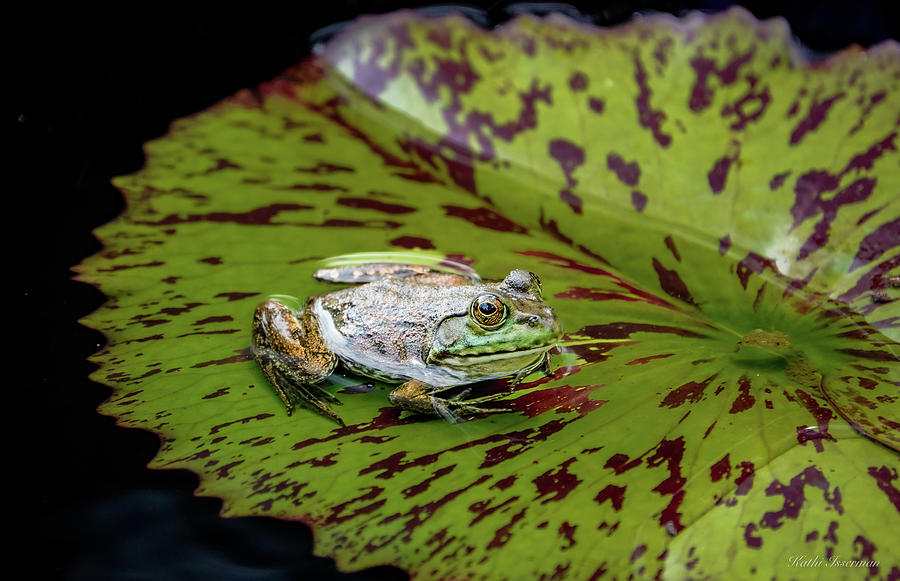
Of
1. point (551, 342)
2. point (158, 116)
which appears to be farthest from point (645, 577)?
point (158, 116)

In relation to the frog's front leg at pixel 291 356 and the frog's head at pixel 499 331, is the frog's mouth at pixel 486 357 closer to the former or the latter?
the frog's head at pixel 499 331

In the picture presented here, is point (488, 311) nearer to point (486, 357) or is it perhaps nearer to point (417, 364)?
point (486, 357)

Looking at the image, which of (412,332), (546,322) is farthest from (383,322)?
(546,322)

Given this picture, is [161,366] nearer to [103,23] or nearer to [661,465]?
[661,465]

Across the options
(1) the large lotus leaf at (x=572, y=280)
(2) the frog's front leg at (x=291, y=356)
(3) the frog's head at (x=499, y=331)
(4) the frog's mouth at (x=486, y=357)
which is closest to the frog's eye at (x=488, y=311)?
(3) the frog's head at (x=499, y=331)

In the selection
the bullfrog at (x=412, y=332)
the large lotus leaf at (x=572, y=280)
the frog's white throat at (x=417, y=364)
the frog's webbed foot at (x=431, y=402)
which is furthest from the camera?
the frog's white throat at (x=417, y=364)

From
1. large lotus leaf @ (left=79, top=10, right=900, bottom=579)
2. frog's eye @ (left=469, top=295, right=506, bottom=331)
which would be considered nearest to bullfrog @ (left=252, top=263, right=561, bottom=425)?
frog's eye @ (left=469, top=295, right=506, bottom=331)

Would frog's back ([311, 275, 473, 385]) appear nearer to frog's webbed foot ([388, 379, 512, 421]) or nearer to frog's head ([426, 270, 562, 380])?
frog's head ([426, 270, 562, 380])

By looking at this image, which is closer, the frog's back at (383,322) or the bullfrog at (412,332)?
the bullfrog at (412,332)
